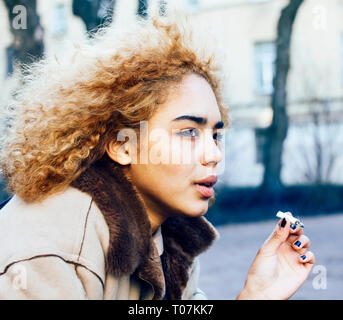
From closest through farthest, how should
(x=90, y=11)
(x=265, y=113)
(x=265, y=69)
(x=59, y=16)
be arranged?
(x=90, y=11)
(x=265, y=113)
(x=265, y=69)
(x=59, y=16)

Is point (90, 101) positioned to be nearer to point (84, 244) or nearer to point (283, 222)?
point (84, 244)

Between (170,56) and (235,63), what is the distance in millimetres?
18145

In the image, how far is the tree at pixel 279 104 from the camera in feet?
37.5

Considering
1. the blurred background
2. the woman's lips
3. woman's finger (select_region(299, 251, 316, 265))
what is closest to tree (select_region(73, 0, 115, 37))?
the blurred background

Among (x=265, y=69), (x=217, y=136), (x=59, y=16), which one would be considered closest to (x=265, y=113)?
(x=265, y=69)

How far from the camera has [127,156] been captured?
1.87 metres

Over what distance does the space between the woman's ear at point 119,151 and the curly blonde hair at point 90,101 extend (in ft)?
0.09

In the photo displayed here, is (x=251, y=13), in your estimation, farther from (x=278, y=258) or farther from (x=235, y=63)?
(x=278, y=258)

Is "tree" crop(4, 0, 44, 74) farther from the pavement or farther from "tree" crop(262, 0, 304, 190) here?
"tree" crop(262, 0, 304, 190)

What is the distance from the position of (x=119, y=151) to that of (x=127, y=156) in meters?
0.03

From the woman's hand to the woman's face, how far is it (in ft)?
0.98

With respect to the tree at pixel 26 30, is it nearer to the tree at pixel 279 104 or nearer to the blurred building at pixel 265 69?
the tree at pixel 279 104

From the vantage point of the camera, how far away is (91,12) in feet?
20.5

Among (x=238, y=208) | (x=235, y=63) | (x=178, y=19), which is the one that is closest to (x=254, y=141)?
(x=235, y=63)
